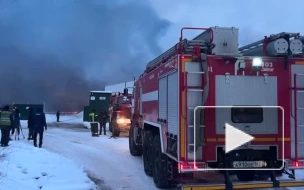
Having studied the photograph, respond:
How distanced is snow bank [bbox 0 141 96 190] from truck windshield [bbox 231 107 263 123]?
3.77 m

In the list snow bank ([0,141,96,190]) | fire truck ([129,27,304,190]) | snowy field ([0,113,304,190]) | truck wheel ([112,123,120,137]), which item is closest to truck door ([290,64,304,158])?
fire truck ([129,27,304,190])

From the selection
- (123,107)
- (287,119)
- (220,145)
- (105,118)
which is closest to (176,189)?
(220,145)

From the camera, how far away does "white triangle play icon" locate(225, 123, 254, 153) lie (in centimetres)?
717

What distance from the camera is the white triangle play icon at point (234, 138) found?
282 inches

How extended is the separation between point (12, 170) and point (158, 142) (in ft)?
11.7

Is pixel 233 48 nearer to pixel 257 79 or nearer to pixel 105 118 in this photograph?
pixel 257 79

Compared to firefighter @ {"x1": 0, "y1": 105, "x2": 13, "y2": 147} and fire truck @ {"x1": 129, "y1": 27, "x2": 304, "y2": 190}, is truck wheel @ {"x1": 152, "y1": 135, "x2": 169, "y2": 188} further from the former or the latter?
firefighter @ {"x1": 0, "y1": 105, "x2": 13, "y2": 147}

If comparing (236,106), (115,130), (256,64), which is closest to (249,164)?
(236,106)

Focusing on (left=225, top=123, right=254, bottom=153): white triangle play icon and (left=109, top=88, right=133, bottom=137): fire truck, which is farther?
(left=109, top=88, right=133, bottom=137): fire truck

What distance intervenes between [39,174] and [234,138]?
4.96 metres

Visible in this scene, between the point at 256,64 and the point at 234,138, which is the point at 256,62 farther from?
the point at 234,138

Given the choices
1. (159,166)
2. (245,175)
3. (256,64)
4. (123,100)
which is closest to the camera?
(256,64)

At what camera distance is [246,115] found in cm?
725

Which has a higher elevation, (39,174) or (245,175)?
(245,175)
